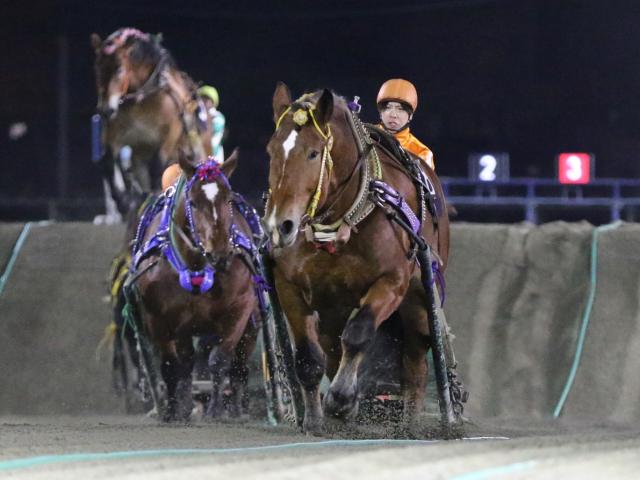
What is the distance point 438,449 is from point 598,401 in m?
4.52

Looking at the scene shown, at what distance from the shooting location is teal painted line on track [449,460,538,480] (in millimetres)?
4262

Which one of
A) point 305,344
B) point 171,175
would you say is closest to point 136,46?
point 171,175

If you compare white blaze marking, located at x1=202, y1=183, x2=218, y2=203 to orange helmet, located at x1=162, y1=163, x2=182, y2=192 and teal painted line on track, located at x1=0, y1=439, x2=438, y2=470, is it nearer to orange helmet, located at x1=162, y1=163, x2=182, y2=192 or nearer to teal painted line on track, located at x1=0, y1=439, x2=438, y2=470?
orange helmet, located at x1=162, y1=163, x2=182, y2=192

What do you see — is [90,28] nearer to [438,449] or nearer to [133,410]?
[133,410]

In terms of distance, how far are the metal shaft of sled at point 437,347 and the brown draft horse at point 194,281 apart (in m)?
1.91

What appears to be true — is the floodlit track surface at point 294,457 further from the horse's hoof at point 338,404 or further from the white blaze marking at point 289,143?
the white blaze marking at point 289,143

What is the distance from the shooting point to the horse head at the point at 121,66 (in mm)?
11062

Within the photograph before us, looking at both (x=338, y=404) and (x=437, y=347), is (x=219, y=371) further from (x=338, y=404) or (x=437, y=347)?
(x=338, y=404)

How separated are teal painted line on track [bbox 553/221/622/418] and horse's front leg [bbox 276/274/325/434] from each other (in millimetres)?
3490

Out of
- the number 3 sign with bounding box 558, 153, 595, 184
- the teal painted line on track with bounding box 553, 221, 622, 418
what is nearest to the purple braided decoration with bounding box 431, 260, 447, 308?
the teal painted line on track with bounding box 553, 221, 622, 418

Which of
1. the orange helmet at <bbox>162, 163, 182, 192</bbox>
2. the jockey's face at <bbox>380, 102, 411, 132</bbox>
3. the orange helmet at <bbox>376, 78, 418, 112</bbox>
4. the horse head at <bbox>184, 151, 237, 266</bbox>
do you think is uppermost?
the orange helmet at <bbox>376, 78, 418, 112</bbox>

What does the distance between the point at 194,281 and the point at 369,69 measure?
1514cm

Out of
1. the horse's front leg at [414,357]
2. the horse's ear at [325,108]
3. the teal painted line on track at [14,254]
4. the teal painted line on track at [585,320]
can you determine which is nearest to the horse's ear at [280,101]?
the horse's ear at [325,108]

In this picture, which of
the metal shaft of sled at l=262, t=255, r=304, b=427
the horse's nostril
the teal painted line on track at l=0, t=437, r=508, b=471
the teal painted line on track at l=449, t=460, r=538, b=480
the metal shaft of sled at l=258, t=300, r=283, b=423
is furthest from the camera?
the metal shaft of sled at l=258, t=300, r=283, b=423
